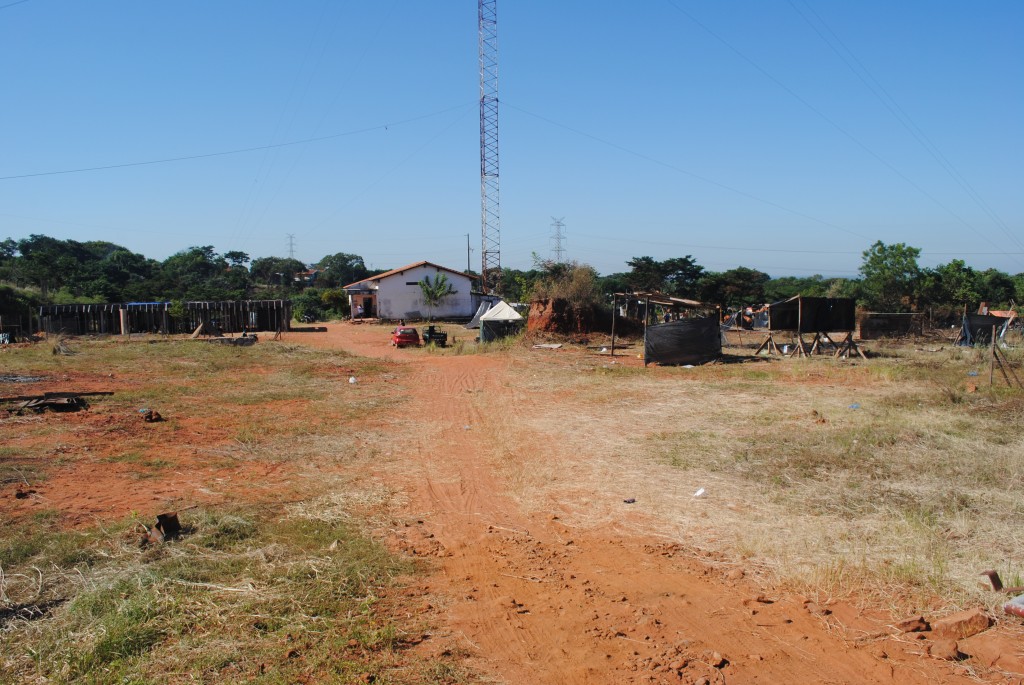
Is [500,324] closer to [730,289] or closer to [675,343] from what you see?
[675,343]

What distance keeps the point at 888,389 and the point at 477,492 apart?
38.8ft

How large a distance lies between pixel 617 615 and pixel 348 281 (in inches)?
3350

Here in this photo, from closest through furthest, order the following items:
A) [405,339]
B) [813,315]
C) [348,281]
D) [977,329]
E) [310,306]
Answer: [813,315], [977,329], [405,339], [310,306], [348,281]

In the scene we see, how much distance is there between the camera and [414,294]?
177 feet

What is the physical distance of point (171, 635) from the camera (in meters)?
4.89

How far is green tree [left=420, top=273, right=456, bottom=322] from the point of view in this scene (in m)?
52.8

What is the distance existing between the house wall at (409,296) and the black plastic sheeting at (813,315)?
33.1 m

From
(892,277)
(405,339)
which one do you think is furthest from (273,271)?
(892,277)

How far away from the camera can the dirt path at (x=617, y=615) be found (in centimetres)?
455

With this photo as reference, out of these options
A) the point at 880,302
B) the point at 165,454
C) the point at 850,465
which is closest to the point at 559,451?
the point at 850,465

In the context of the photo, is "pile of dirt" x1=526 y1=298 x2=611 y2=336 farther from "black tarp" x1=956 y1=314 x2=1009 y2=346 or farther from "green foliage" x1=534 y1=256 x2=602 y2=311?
"black tarp" x1=956 y1=314 x2=1009 y2=346

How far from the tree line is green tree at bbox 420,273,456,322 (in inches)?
167

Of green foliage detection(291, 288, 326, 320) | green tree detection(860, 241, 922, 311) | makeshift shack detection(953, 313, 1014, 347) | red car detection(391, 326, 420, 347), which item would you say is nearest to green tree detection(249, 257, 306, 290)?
green foliage detection(291, 288, 326, 320)

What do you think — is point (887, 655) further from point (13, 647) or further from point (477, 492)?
point (13, 647)
